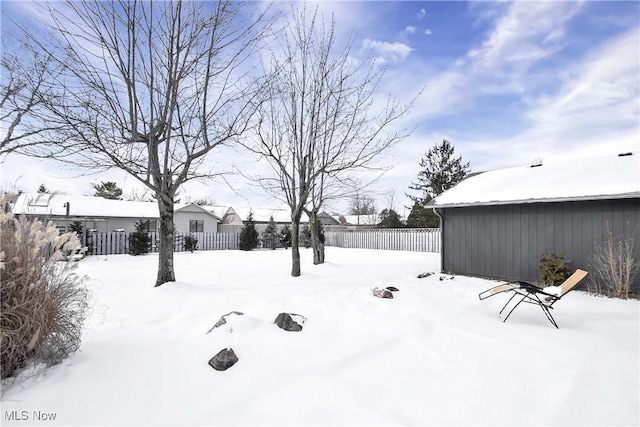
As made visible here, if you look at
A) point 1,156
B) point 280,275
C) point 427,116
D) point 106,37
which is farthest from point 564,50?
point 1,156

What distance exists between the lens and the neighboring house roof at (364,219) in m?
37.4

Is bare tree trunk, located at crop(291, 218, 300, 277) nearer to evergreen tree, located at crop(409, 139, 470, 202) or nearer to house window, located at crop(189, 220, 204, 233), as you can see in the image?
house window, located at crop(189, 220, 204, 233)

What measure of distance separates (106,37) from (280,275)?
19.0 feet

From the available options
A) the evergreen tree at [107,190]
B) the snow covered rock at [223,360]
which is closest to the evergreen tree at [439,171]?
the snow covered rock at [223,360]

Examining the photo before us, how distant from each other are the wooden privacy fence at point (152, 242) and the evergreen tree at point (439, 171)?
14.5 metres

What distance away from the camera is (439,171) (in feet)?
79.3

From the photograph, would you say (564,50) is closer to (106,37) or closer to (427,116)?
(427,116)

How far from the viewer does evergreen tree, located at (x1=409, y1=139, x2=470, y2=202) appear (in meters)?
23.7

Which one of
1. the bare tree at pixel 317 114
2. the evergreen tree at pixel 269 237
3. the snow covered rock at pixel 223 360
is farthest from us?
the evergreen tree at pixel 269 237

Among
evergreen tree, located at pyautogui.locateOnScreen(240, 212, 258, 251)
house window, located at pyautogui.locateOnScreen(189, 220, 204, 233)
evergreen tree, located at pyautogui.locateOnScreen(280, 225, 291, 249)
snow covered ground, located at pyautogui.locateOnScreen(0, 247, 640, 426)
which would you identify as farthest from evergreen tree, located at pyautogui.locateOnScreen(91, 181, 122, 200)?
snow covered ground, located at pyautogui.locateOnScreen(0, 247, 640, 426)

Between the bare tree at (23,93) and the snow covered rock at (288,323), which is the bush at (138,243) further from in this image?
the snow covered rock at (288,323)

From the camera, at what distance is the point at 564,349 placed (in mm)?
3373

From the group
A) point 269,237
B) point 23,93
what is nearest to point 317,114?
point 23,93

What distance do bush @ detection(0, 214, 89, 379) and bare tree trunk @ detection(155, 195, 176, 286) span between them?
3.29m
